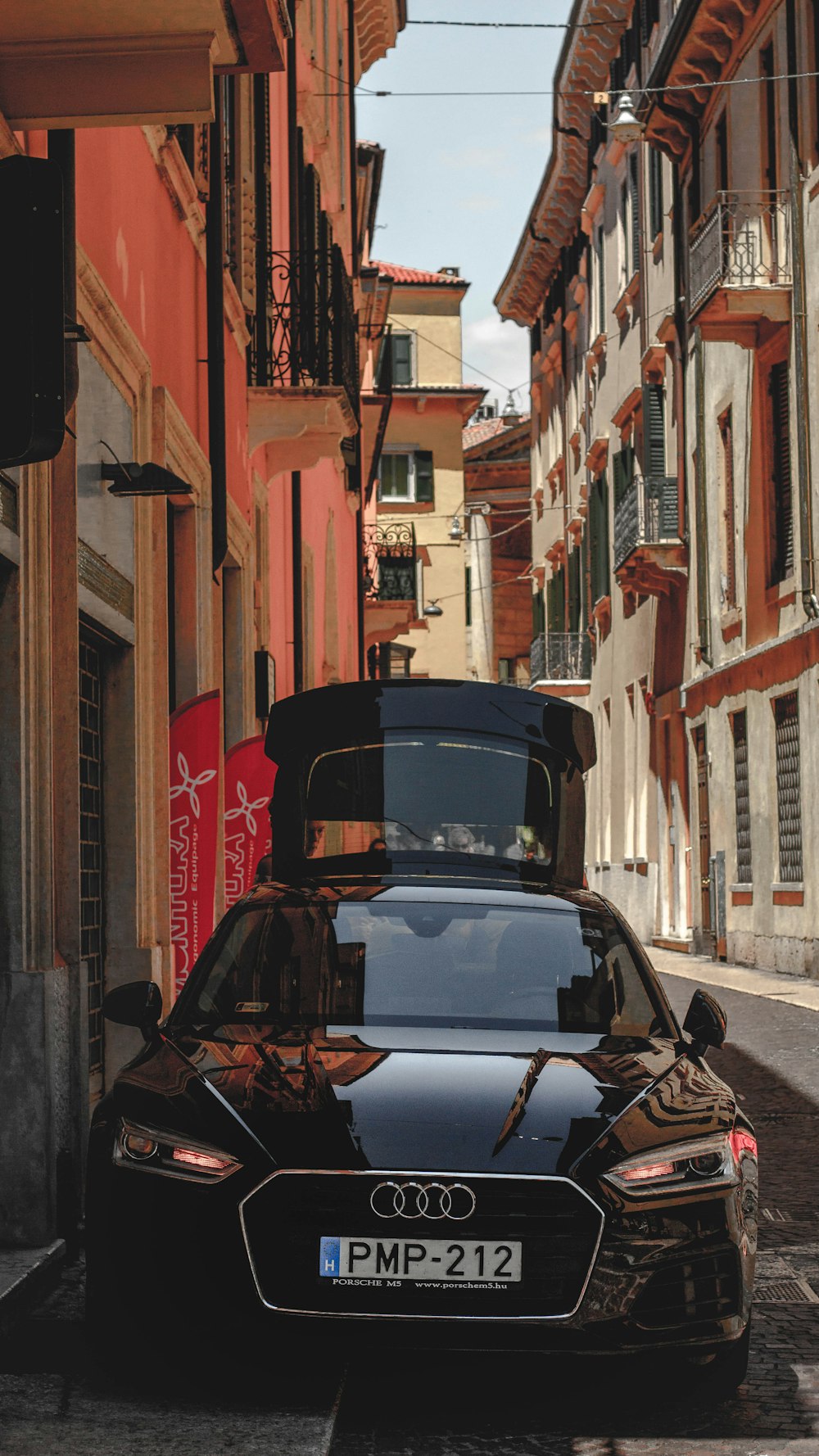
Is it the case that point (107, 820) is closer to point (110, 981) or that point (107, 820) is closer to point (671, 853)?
point (110, 981)

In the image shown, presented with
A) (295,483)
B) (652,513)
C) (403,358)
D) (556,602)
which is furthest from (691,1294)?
(403,358)

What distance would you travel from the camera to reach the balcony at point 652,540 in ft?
98.2

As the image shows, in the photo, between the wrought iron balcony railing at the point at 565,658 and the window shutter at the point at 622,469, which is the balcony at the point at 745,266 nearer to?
the window shutter at the point at 622,469

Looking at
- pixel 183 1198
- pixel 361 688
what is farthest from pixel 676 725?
pixel 183 1198

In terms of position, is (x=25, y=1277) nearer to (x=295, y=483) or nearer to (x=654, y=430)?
(x=295, y=483)

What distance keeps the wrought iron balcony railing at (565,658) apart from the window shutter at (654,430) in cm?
1106

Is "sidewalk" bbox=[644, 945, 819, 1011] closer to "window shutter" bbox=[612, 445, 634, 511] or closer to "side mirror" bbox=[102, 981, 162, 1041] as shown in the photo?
"window shutter" bbox=[612, 445, 634, 511]

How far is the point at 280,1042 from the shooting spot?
5.79 meters

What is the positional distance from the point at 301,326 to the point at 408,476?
4065 centimetres

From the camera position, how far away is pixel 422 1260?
4996 millimetres

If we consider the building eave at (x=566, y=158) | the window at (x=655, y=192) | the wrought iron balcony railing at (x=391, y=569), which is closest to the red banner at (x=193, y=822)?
the window at (x=655, y=192)


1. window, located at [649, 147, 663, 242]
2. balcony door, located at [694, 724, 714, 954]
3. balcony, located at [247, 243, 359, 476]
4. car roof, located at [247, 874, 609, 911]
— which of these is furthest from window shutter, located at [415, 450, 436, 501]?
car roof, located at [247, 874, 609, 911]

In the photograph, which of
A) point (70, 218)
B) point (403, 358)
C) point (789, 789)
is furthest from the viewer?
point (403, 358)

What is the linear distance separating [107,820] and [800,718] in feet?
44.1
